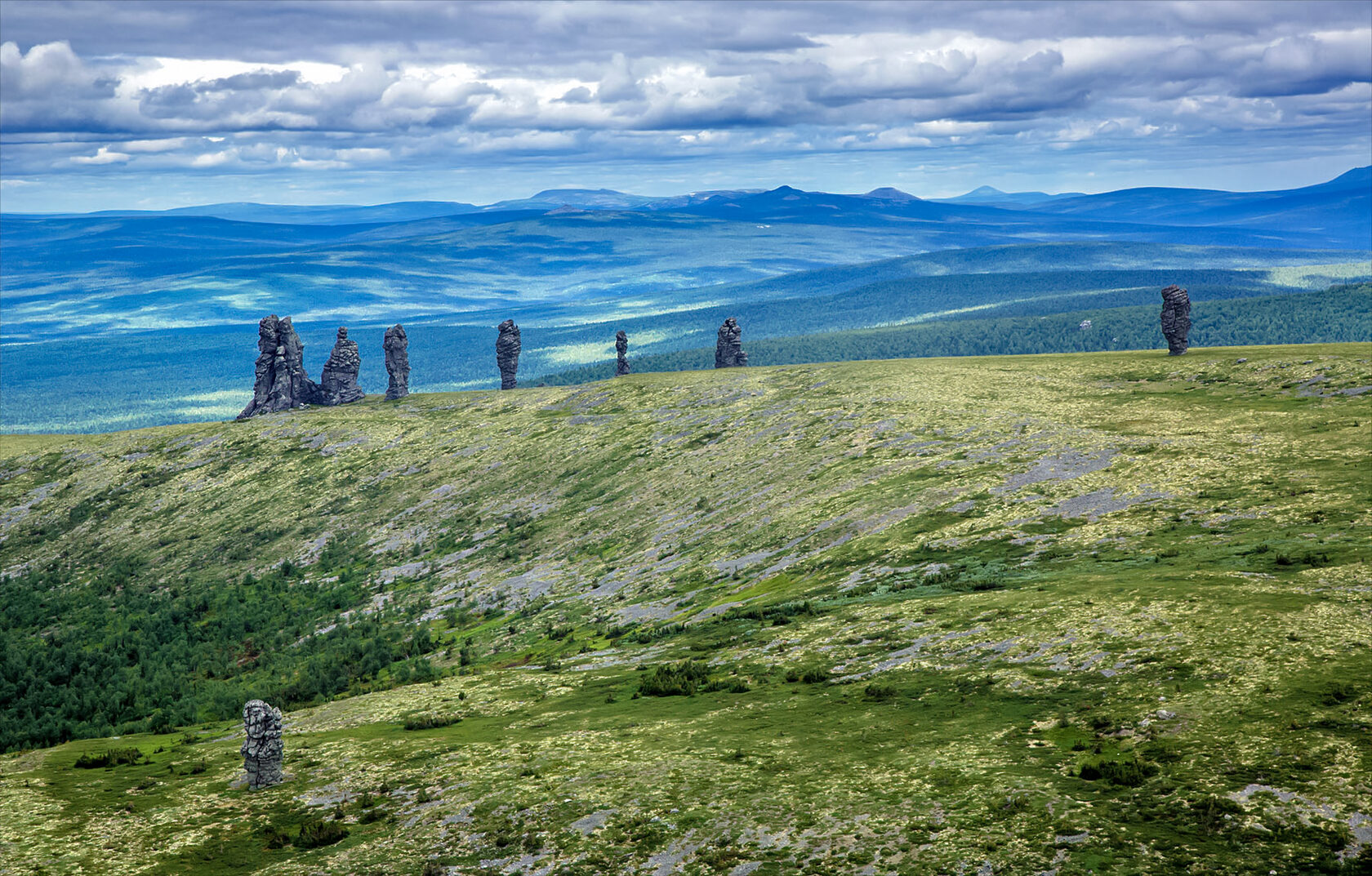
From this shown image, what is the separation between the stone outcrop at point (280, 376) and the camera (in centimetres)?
14625

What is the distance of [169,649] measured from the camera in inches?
3108

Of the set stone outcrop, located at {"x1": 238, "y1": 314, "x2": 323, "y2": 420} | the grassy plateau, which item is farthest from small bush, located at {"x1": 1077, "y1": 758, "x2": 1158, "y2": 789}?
stone outcrop, located at {"x1": 238, "y1": 314, "x2": 323, "y2": 420}

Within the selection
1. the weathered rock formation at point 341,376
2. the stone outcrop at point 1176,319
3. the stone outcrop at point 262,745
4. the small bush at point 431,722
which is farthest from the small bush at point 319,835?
the weathered rock formation at point 341,376

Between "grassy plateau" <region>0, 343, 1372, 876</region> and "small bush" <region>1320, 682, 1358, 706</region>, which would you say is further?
"small bush" <region>1320, 682, 1358, 706</region>

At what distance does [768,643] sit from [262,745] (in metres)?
22.2

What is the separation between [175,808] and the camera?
3425cm

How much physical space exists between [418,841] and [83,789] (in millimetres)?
16677

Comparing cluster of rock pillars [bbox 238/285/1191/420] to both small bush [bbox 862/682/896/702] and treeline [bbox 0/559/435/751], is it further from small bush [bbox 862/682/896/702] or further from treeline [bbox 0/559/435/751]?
small bush [bbox 862/682/896/702]

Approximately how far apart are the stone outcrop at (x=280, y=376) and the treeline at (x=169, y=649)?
159 ft

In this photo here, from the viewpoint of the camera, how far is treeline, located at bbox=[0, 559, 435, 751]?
6281cm

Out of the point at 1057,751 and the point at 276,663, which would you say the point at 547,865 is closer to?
the point at 1057,751

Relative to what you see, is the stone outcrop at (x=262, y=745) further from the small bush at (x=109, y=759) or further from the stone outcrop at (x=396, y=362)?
the stone outcrop at (x=396, y=362)

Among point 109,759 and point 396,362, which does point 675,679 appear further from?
point 396,362

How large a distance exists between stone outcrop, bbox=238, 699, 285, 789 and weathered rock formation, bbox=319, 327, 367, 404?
118 meters
